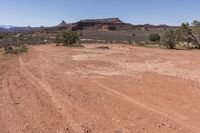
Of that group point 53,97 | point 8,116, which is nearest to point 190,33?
point 53,97

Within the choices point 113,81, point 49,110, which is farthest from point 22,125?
point 113,81

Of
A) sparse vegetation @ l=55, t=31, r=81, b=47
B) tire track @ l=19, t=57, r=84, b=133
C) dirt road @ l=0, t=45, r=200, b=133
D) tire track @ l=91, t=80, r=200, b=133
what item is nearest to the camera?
tire track @ l=91, t=80, r=200, b=133

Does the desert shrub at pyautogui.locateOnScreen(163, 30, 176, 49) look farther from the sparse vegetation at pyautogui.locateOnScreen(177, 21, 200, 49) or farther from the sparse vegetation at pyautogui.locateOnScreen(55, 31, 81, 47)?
the sparse vegetation at pyautogui.locateOnScreen(55, 31, 81, 47)

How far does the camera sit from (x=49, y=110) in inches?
364

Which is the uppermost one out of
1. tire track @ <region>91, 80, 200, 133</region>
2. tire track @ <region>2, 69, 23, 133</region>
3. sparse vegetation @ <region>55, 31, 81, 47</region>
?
tire track @ <region>91, 80, 200, 133</region>

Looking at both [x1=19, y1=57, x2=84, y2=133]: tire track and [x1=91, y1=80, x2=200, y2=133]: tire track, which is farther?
[x1=19, y1=57, x2=84, y2=133]: tire track

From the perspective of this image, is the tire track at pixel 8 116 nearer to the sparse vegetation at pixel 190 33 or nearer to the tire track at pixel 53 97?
the tire track at pixel 53 97

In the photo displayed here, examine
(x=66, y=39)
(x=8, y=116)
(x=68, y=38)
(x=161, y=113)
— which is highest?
(x=161, y=113)

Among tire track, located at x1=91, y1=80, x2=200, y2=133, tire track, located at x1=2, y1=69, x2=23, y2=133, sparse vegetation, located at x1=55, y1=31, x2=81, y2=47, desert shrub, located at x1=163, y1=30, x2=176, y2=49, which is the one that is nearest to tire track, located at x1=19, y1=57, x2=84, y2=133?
tire track, located at x1=2, y1=69, x2=23, y2=133

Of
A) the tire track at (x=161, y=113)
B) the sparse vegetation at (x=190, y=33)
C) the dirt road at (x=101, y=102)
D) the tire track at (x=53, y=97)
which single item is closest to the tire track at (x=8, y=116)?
the dirt road at (x=101, y=102)

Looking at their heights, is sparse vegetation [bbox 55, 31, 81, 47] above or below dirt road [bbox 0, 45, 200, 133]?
below

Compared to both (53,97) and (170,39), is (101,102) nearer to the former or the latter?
(53,97)

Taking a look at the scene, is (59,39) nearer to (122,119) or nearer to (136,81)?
(136,81)

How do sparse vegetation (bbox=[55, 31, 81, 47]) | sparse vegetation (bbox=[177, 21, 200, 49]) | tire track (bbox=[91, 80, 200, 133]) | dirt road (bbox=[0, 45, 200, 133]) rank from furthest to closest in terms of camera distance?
sparse vegetation (bbox=[55, 31, 81, 47]), sparse vegetation (bbox=[177, 21, 200, 49]), dirt road (bbox=[0, 45, 200, 133]), tire track (bbox=[91, 80, 200, 133])
